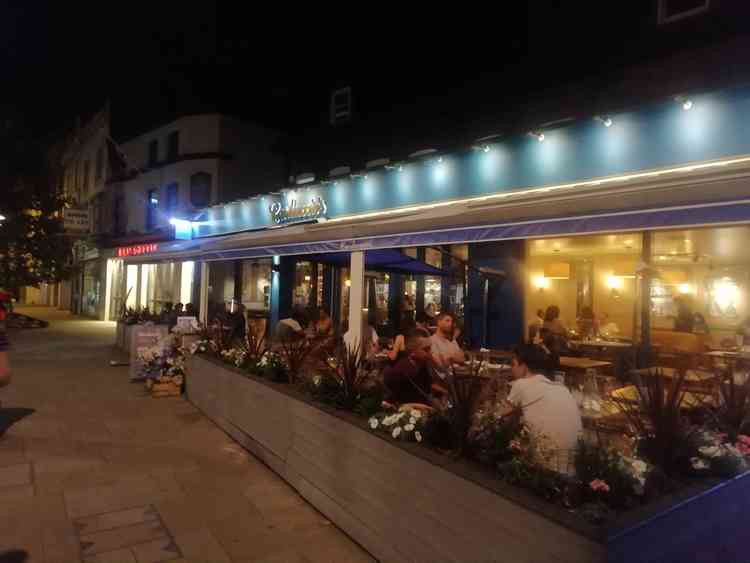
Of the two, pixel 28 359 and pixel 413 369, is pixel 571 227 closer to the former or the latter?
pixel 413 369

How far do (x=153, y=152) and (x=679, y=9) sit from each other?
1948cm

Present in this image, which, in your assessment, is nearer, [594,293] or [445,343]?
[445,343]

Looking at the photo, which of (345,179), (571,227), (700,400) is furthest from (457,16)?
(700,400)

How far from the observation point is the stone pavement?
3.94 meters

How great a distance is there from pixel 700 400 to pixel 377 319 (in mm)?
10059

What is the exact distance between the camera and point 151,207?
72.6 ft

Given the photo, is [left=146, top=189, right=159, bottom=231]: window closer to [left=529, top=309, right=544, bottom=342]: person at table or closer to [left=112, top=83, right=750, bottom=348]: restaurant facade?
[left=112, top=83, right=750, bottom=348]: restaurant facade

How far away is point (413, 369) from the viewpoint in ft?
16.3

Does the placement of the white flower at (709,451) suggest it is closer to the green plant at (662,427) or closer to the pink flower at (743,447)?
the green plant at (662,427)

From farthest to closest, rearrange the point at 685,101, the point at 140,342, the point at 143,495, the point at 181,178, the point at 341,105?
the point at 181,178
the point at 341,105
the point at 140,342
the point at 685,101
the point at 143,495

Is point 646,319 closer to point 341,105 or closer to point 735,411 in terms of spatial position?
point 735,411

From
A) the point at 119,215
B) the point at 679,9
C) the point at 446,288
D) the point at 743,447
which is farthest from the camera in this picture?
the point at 119,215

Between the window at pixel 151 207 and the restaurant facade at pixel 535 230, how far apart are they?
6449 millimetres

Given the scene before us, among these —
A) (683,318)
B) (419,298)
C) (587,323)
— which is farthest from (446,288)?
(683,318)
